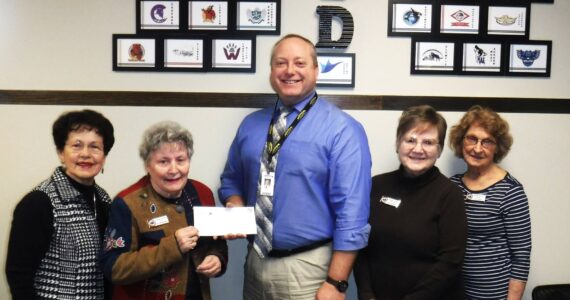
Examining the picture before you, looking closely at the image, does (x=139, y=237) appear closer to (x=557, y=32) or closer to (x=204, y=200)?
(x=204, y=200)

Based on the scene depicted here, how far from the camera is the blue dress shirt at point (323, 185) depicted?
1892 millimetres

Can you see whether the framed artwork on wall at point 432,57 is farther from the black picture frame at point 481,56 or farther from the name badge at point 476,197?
the name badge at point 476,197

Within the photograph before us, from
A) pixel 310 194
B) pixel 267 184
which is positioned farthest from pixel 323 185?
pixel 267 184

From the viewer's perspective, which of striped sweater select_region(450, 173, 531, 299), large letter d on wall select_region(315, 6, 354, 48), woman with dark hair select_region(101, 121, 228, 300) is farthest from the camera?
large letter d on wall select_region(315, 6, 354, 48)

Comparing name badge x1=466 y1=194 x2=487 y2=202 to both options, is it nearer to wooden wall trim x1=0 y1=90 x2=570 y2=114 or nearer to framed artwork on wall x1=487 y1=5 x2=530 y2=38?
wooden wall trim x1=0 y1=90 x2=570 y2=114

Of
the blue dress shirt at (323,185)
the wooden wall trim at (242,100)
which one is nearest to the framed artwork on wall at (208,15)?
the wooden wall trim at (242,100)

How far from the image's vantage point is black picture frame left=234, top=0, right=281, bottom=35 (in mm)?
2693

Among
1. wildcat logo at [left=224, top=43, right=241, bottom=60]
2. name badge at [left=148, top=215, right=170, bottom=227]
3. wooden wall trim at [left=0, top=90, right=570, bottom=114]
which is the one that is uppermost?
wildcat logo at [left=224, top=43, right=241, bottom=60]

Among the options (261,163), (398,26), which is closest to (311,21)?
(398,26)

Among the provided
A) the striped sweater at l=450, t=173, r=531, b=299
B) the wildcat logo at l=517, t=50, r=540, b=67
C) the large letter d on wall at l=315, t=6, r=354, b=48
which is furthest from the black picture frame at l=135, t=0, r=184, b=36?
the wildcat logo at l=517, t=50, r=540, b=67

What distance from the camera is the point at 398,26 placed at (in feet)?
8.93

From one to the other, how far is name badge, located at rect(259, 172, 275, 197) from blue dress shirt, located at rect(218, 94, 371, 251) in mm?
24

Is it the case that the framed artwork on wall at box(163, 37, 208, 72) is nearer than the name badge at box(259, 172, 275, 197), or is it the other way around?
the name badge at box(259, 172, 275, 197)

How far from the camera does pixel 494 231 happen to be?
2.16 m
